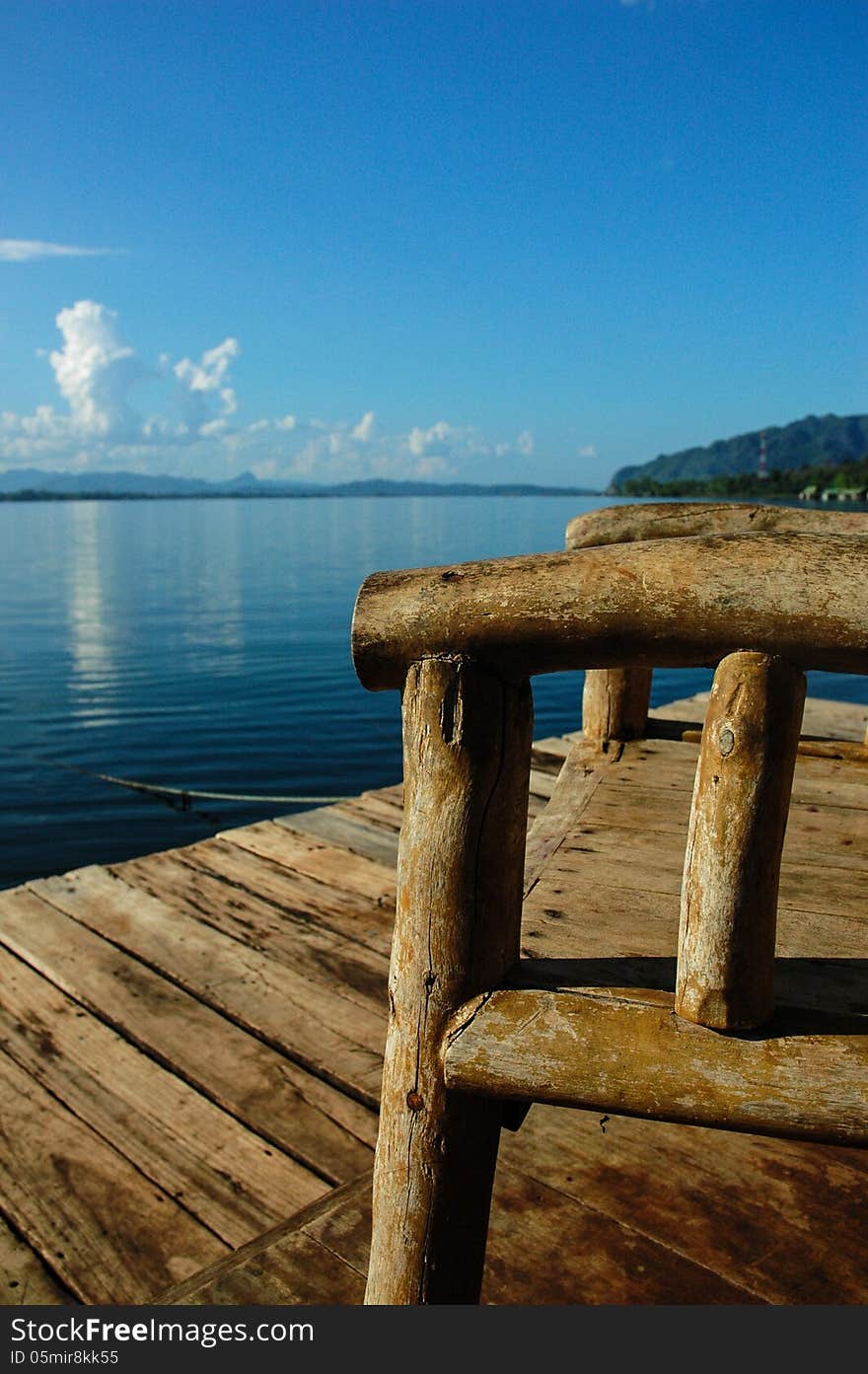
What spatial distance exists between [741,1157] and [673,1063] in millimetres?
1785

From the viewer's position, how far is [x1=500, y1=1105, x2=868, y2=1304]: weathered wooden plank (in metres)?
2.70

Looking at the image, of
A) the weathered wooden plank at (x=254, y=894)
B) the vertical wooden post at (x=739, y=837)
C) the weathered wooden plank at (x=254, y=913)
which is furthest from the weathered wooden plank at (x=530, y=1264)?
the weathered wooden plank at (x=254, y=894)

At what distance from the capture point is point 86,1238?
314 cm

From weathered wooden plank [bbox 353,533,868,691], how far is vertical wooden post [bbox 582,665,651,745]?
256 cm

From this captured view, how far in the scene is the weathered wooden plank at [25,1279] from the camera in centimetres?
289

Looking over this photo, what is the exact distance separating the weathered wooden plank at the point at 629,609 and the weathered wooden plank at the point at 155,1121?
209 centimetres

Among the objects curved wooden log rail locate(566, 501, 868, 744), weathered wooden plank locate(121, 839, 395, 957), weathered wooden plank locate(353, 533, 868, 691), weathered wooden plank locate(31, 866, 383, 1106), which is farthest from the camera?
weathered wooden plank locate(121, 839, 395, 957)

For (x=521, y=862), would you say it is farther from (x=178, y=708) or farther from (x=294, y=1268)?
(x=178, y=708)

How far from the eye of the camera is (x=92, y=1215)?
3.24m

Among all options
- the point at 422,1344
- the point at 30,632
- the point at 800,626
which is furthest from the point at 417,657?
the point at 30,632

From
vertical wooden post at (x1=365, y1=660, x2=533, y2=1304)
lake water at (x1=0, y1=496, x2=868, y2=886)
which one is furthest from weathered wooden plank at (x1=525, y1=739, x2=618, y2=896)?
lake water at (x1=0, y1=496, x2=868, y2=886)

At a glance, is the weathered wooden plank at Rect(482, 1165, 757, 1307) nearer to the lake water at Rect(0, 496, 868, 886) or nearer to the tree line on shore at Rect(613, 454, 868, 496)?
the lake water at Rect(0, 496, 868, 886)

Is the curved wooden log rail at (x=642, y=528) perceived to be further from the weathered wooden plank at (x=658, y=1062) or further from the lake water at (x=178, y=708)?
the lake water at (x=178, y=708)

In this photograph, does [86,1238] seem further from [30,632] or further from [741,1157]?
[30,632]
